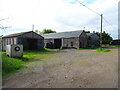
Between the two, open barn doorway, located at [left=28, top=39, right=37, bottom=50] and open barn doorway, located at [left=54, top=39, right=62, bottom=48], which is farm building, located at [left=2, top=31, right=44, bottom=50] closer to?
open barn doorway, located at [left=28, top=39, right=37, bottom=50]

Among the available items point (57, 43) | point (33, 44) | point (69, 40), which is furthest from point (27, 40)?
point (57, 43)

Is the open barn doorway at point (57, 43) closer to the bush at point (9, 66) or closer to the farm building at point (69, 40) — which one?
the farm building at point (69, 40)

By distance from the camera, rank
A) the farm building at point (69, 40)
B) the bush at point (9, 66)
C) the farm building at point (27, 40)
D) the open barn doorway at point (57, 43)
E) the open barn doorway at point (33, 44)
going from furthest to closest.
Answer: the open barn doorway at point (57, 43)
the farm building at point (69, 40)
the open barn doorway at point (33, 44)
the farm building at point (27, 40)
the bush at point (9, 66)

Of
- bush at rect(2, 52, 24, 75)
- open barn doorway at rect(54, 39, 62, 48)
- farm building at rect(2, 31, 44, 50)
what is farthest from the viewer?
open barn doorway at rect(54, 39, 62, 48)

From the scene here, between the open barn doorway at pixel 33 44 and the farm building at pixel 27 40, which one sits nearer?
the farm building at pixel 27 40

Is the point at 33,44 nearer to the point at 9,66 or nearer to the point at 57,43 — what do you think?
the point at 57,43

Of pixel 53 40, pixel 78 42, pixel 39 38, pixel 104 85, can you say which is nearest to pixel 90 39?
pixel 78 42

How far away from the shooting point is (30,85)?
4.32 metres

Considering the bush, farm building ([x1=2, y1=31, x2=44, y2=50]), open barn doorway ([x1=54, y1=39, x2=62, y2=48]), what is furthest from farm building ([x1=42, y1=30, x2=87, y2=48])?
the bush

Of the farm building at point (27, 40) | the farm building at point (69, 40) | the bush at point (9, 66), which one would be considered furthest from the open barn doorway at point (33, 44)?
the bush at point (9, 66)

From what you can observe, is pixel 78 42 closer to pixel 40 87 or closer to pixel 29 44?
pixel 29 44

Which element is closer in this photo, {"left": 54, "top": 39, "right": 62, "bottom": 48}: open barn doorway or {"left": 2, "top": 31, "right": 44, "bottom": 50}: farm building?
{"left": 2, "top": 31, "right": 44, "bottom": 50}: farm building

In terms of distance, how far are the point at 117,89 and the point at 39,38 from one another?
75.7 ft

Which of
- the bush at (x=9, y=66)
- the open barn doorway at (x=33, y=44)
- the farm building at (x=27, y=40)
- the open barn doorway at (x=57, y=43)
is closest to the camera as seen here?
the bush at (x=9, y=66)
